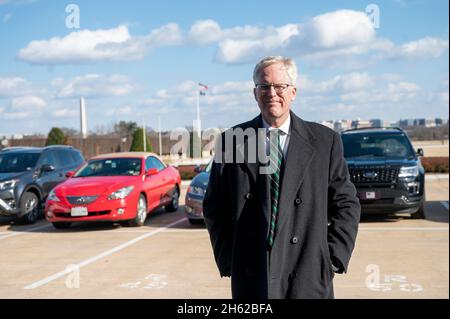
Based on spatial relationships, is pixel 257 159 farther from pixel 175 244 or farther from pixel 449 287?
pixel 175 244

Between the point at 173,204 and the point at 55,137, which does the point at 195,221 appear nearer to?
the point at 173,204

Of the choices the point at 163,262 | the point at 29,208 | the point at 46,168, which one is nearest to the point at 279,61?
the point at 163,262

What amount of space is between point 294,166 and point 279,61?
0.54 metres

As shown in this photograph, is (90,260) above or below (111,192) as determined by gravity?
below

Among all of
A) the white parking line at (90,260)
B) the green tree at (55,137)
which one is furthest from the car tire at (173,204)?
the green tree at (55,137)

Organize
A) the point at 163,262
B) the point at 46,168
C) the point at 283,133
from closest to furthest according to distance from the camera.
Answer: the point at 283,133, the point at 163,262, the point at 46,168

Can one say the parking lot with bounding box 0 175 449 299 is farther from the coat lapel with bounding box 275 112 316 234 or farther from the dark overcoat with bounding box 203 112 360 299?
the coat lapel with bounding box 275 112 316 234

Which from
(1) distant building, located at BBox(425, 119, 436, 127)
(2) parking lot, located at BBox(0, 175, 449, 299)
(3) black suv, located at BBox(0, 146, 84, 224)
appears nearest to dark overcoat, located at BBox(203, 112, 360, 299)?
(2) parking lot, located at BBox(0, 175, 449, 299)

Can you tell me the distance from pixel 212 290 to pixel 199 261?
5.29 feet

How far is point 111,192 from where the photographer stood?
1105 cm

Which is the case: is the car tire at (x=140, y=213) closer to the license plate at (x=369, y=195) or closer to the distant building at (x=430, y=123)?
the license plate at (x=369, y=195)

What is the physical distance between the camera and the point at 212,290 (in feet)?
21.0

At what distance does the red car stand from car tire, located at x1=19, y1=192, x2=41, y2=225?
0.90m

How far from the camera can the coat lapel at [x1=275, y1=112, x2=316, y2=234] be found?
2932mm
